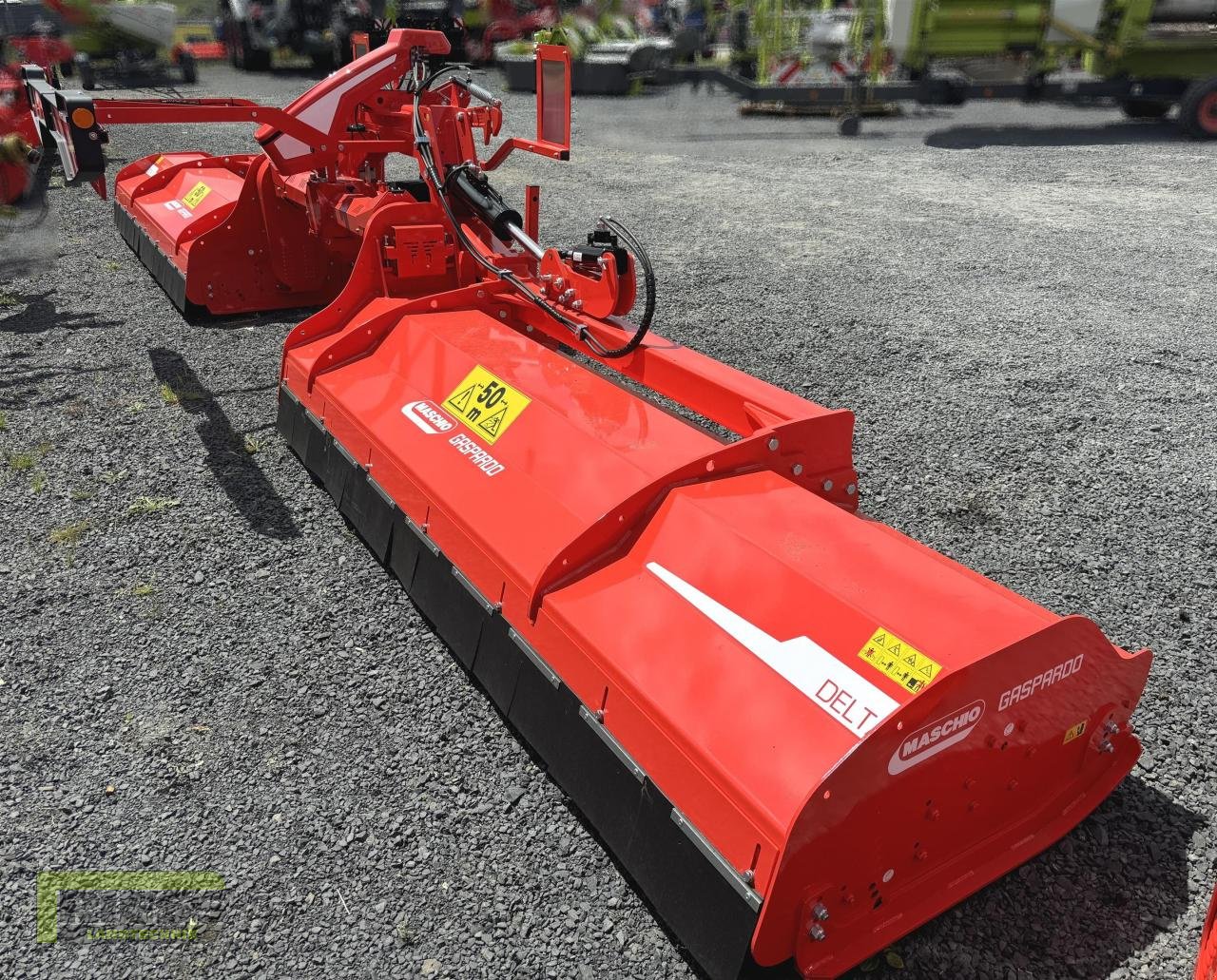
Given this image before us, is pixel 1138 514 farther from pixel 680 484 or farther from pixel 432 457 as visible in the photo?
pixel 432 457

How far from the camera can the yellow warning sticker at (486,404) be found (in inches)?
137

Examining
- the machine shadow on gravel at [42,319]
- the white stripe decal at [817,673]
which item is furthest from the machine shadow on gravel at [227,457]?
the white stripe decal at [817,673]

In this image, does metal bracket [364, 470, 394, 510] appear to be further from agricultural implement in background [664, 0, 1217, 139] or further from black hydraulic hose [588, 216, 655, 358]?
agricultural implement in background [664, 0, 1217, 139]

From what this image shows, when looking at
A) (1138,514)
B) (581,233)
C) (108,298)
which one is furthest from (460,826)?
(581,233)

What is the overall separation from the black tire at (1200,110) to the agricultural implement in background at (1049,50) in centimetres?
1

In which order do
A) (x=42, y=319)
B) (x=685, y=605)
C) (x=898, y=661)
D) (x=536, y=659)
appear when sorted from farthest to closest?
(x=42, y=319), (x=536, y=659), (x=685, y=605), (x=898, y=661)

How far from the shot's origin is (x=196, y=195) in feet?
23.5

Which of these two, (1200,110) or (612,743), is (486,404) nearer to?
(612,743)

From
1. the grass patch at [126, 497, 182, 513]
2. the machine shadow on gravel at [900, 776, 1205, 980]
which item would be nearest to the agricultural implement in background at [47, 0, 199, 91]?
the grass patch at [126, 497, 182, 513]

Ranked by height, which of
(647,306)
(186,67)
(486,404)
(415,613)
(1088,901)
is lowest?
(1088,901)

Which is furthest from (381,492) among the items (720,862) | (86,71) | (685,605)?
(86,71)

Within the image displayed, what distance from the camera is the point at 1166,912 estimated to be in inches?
96.0

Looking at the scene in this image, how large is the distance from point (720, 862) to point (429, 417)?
2192 mm

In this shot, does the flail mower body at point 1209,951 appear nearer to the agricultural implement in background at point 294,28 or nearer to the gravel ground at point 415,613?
the gravel ground at point 415,613
